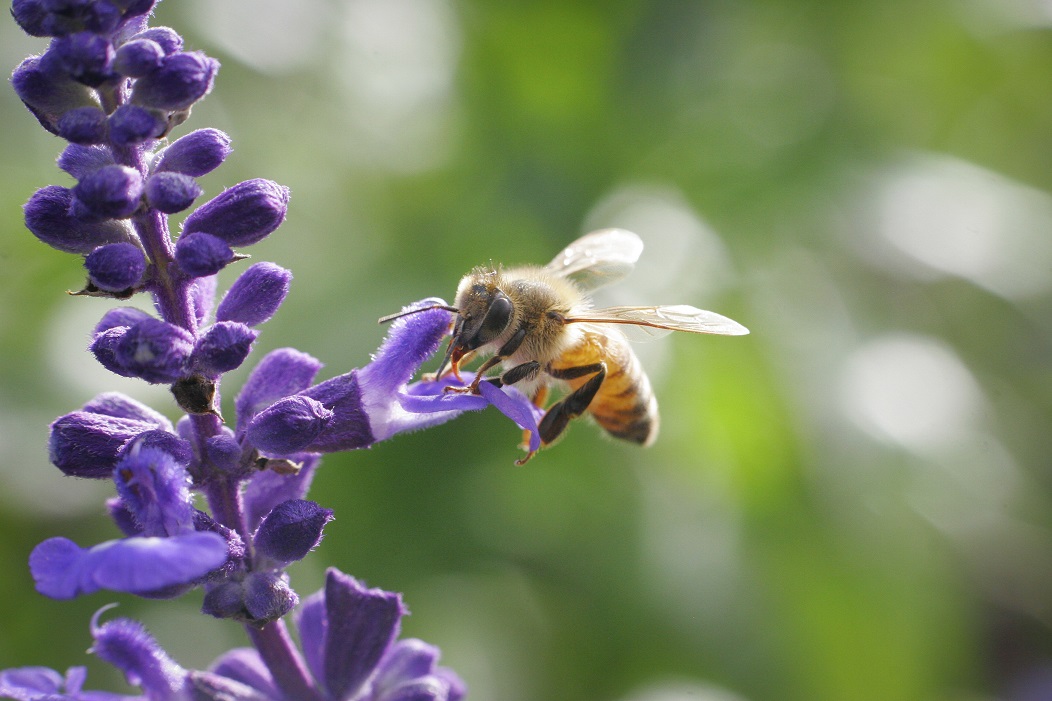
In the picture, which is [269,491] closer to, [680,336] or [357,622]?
[357,622]

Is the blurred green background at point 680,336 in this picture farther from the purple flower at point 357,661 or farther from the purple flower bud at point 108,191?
the purple flower bud at point 108,191

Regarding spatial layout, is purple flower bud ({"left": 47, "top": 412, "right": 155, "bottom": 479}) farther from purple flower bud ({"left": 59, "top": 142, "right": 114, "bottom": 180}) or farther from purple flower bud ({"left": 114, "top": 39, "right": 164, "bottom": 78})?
purple flower bud ({"left": 114, "top": 39, "right": 164, "bottom": 78})

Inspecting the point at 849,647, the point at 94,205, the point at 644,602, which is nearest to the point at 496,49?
the point at 644,602

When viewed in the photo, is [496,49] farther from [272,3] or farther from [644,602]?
[644,602]

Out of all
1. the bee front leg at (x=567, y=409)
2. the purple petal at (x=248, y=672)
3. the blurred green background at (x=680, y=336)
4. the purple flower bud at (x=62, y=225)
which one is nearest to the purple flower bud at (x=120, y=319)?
the purple flower bud at (x=62, y=225)

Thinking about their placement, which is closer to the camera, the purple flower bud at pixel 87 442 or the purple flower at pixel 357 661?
the purple flower bud at pixel 87 442

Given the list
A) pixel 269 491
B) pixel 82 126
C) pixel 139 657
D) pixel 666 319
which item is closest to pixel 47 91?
pixel 82 126
